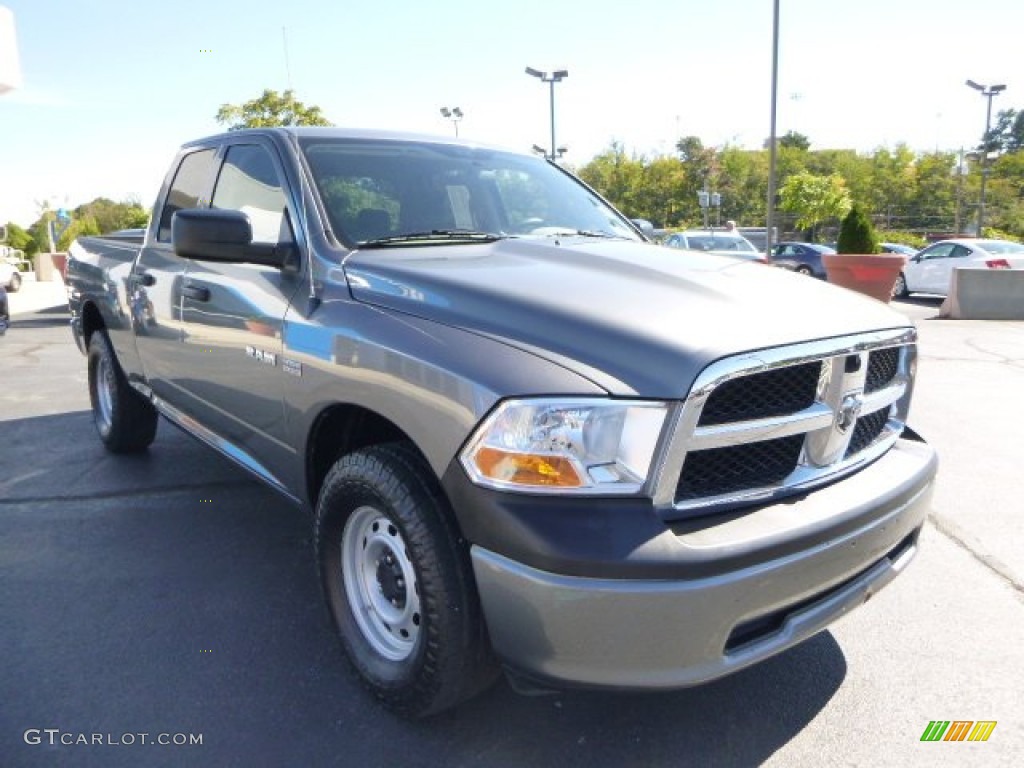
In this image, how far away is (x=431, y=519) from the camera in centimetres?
219

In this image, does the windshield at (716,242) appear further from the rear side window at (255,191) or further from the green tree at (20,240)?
the green tree at (20,240)

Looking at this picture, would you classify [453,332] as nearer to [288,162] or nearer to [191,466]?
[288,162]

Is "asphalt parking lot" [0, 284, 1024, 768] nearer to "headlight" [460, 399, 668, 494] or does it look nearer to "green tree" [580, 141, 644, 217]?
"headlight" [460, 399, 668, 494]

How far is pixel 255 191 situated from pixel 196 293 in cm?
55

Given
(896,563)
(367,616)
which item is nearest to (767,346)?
(896,563)

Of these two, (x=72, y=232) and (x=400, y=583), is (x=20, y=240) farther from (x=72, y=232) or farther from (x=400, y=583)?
(x=400, y=583)

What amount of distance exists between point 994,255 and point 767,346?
1756 centimetres

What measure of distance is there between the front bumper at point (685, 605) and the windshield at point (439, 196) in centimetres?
154

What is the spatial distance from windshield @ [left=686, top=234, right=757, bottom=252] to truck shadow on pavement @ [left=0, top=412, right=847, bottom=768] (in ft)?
50.3

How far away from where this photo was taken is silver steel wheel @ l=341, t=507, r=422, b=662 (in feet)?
8.06

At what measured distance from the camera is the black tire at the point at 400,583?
7.11 ft

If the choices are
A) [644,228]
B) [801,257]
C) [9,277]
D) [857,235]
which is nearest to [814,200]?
[801,257]

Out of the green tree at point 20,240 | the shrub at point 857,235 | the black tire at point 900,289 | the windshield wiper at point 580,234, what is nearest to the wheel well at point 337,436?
the windshield wiper at point 580,234

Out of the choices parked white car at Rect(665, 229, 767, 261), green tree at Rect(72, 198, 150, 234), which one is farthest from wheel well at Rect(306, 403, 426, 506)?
green tree at Rect(72, 198, 150, 234)
